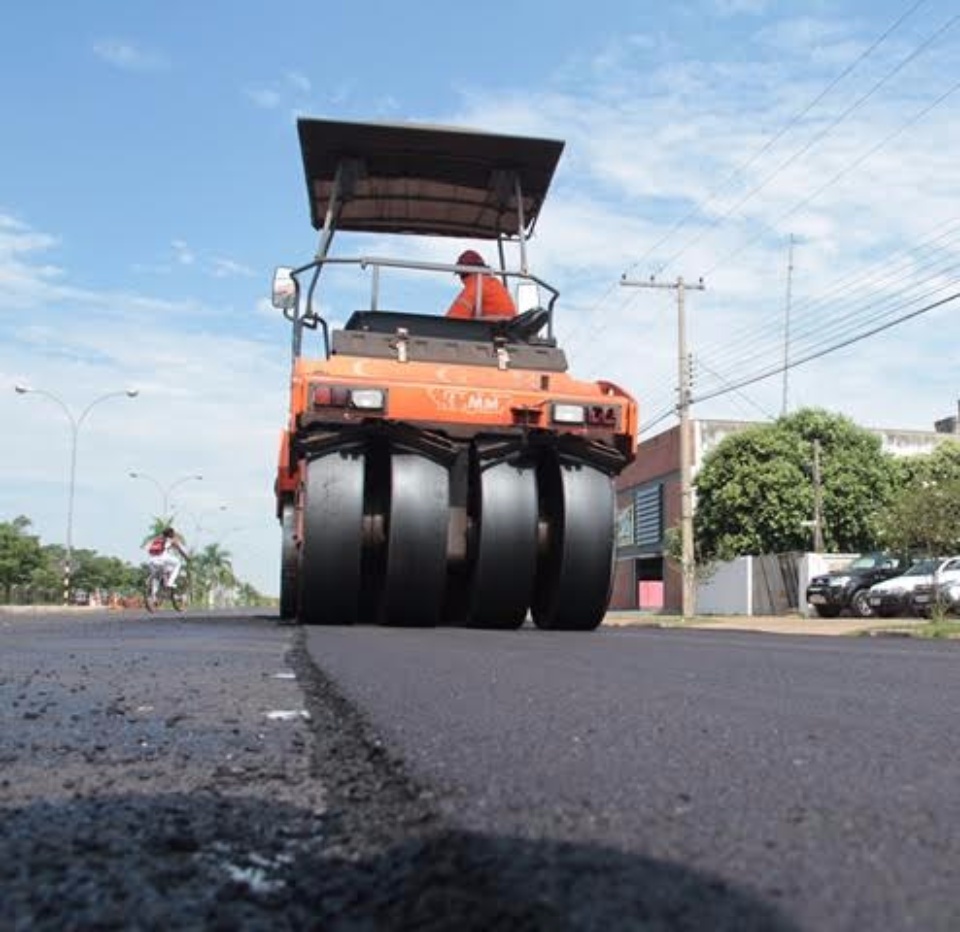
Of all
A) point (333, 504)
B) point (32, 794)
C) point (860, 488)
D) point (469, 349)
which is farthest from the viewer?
point (860, 488)

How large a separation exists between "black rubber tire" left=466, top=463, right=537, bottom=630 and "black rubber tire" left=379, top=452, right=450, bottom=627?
288 mm

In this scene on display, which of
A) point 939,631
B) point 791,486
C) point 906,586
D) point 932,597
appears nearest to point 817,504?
point 791,486

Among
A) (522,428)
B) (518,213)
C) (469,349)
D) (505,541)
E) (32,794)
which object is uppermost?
(518,213)

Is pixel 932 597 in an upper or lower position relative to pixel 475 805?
upper

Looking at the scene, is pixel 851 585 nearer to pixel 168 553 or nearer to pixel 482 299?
pixel 168 553

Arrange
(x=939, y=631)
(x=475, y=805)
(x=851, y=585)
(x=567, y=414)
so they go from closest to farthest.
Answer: (x=475, y=805)
(x=567, y=414)
(x=939, y=631)
(x=851, y=585)

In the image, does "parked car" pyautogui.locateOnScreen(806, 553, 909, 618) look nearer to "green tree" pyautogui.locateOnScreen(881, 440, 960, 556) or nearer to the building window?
"green tree" pyautogui.locateOnScreen(881, 440, 960, 556)

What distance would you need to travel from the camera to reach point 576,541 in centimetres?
786

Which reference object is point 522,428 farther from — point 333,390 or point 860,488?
point 860,488

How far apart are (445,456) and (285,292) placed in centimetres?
225

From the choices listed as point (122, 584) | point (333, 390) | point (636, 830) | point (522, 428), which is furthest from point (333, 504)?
point (122, 584)

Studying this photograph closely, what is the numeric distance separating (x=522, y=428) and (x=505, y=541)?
0.75 m

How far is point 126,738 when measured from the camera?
2.84m

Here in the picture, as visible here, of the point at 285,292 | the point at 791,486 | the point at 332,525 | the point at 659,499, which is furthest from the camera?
the point at 659,499
